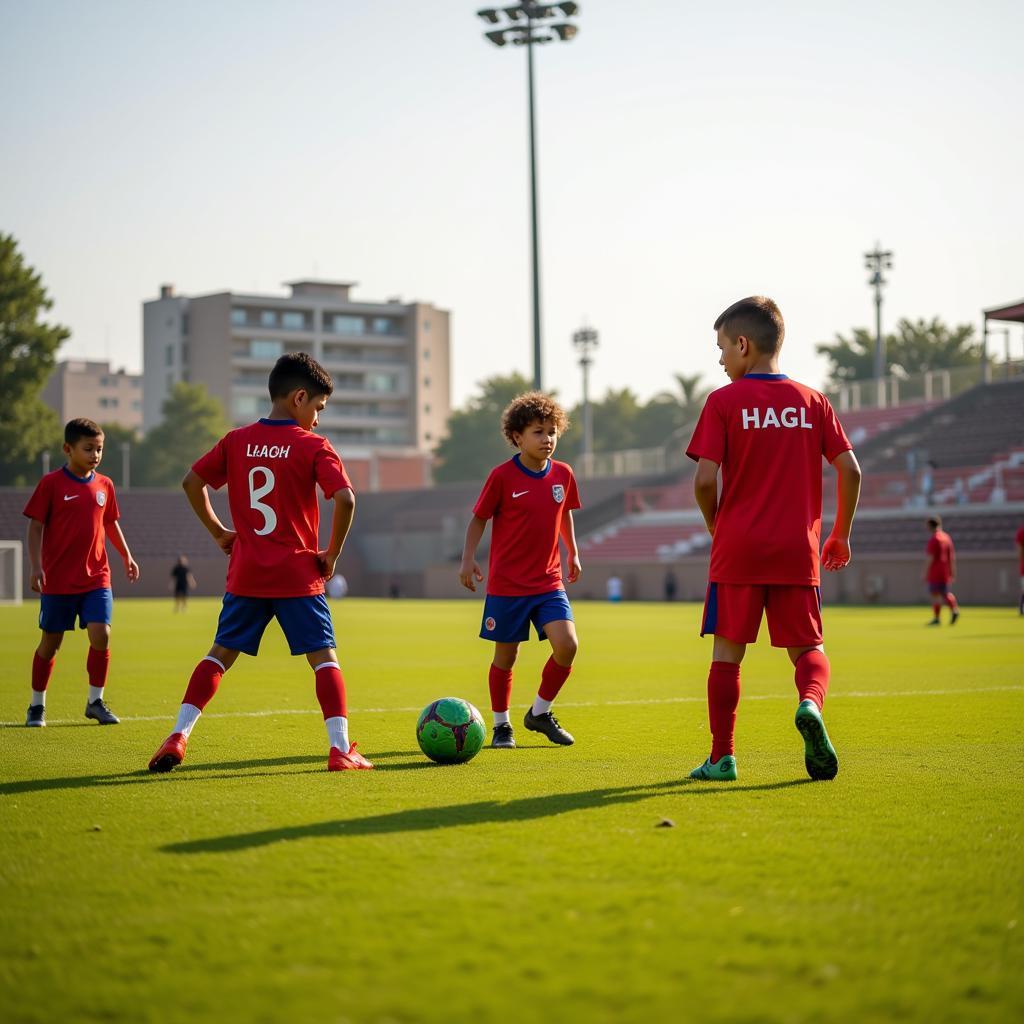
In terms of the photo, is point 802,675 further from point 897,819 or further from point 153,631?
point 153,631

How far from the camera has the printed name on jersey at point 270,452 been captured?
7.45 meters

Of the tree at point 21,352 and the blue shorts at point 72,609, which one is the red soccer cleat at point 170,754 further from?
the tree at point 21,352

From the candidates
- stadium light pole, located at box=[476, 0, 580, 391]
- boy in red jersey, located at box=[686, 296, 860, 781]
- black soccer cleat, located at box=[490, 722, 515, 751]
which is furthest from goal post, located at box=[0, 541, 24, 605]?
boy in red jersey, located at box=[686, 296, 860, 781]

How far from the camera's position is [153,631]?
27.5 m

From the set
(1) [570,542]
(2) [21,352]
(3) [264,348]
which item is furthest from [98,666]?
(3) [264,348]

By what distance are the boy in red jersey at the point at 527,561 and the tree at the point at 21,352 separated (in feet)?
243

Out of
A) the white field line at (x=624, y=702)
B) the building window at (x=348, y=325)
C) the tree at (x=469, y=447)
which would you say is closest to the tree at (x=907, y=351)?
the tree at (x=469, y=447)

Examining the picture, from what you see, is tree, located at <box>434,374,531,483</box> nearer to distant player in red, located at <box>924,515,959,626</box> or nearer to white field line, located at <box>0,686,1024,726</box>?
distant player in red, located at <box>924,515,959,626</box>

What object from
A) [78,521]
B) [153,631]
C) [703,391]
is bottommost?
[153,631]

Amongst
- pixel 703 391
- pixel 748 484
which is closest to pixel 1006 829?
pixel 748 484

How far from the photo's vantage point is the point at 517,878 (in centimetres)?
468

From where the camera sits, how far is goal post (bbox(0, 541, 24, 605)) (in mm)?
50188

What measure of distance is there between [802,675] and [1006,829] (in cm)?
144

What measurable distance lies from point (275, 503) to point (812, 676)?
111 inches
